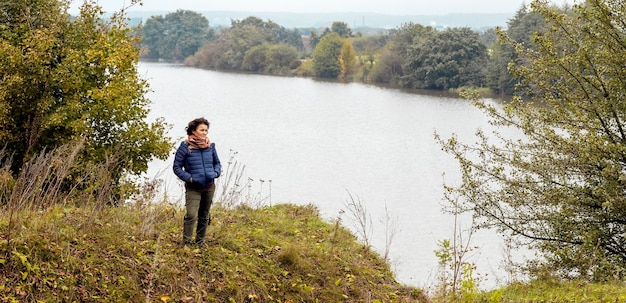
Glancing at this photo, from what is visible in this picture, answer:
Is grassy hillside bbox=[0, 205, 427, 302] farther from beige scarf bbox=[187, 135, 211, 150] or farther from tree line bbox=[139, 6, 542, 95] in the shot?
tree line bbox=[139, 6, 542, 95]

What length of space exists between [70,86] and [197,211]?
334 inches

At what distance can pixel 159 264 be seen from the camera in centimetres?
765

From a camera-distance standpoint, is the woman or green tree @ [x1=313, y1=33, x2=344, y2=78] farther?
green tree @ [x1=313, y1=33, x2=344, y2=78]

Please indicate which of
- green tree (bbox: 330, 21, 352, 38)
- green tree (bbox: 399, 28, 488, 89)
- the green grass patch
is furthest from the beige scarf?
green tree (bbox: 330, 21, 352, 38)

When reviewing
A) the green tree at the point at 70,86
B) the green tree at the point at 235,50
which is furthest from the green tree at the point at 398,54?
the green tree at the point at 70,86

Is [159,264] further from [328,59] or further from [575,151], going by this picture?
[328,59]

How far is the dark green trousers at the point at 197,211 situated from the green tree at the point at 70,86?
225 inches

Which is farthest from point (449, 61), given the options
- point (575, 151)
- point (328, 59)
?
point (575, 151)

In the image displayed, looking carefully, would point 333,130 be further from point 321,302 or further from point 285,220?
point 321,302

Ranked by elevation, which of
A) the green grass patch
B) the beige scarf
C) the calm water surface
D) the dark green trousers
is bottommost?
the calm water surface

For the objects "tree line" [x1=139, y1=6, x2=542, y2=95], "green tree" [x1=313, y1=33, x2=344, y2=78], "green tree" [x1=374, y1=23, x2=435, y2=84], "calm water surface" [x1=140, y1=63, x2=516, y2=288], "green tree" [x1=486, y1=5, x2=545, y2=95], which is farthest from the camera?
"green tree" [x1=313, y1=33, x2=344, y2=78]

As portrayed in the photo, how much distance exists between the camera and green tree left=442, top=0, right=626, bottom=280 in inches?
493

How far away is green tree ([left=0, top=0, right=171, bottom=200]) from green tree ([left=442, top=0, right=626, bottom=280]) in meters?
7.84

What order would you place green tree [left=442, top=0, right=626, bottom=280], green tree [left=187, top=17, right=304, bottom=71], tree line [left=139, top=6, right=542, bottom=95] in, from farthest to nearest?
green tree [left=187, top=17, right=304, bottom=71] → tree line [left=139, top=6, right=542, bottom=95] → green tree [left=442, top=0, right=626, bottom=280]
